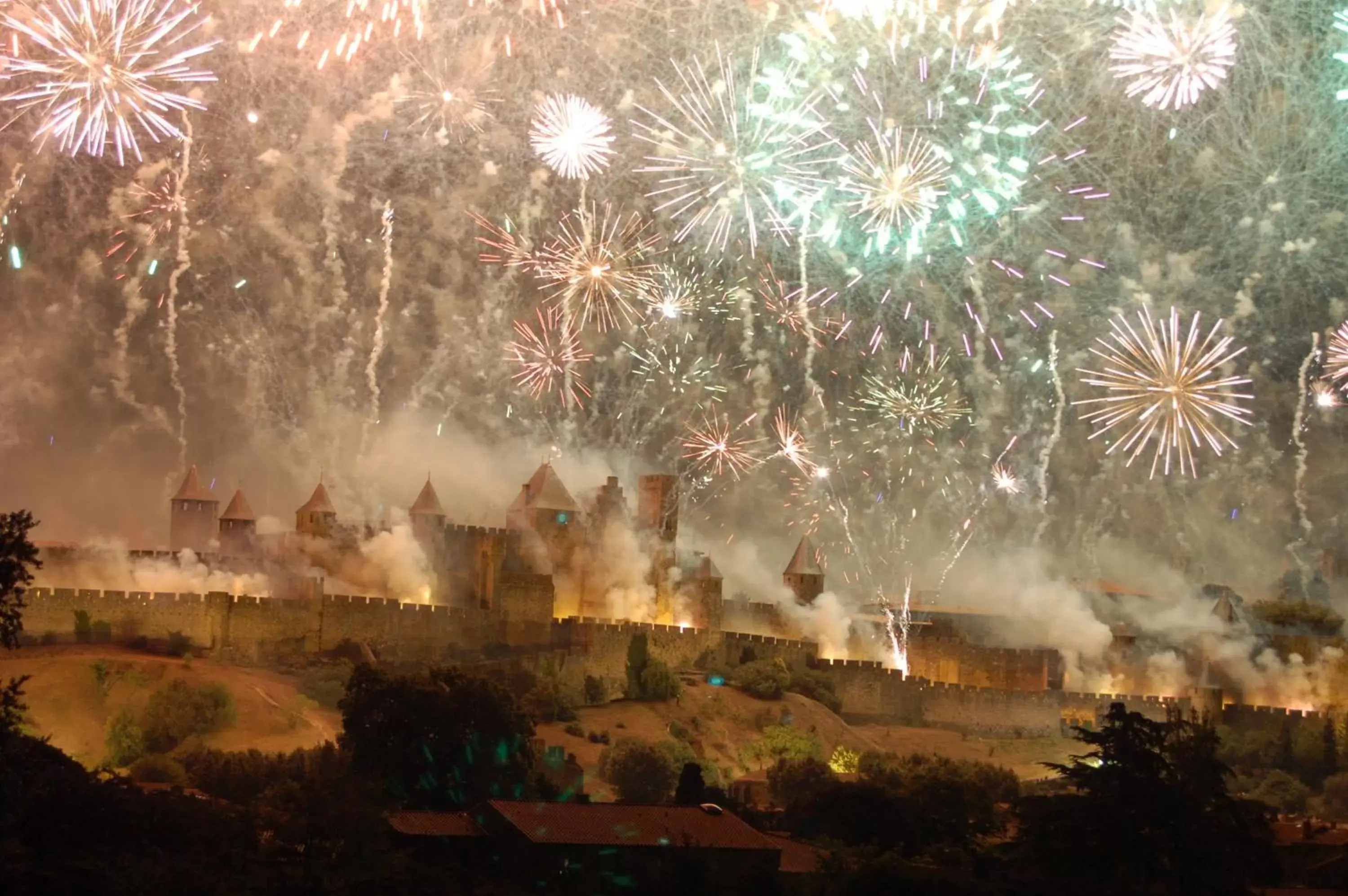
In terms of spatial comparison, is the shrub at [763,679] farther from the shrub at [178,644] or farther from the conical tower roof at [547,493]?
the shrub at [178,644]

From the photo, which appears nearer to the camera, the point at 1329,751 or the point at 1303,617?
the point at 1329,751

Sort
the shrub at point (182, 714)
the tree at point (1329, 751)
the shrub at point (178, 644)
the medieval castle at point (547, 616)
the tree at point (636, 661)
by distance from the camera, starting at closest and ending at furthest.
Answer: the shrub at point (182, 714)
the shrub at point (178, 644)
the medieval castle at point (547, 616)
the tree at point (636, 661)
the tree at point (1329, 751)

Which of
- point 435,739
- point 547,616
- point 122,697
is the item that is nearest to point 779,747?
point 547,616

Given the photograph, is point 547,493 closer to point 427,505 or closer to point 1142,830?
point 427,505

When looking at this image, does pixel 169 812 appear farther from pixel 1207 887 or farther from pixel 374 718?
pixel 1207 887

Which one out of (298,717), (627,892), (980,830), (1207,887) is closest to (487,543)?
(298,717)

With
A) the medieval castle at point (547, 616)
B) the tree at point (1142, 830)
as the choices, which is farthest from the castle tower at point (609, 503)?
the tree at point (1142, 830)
